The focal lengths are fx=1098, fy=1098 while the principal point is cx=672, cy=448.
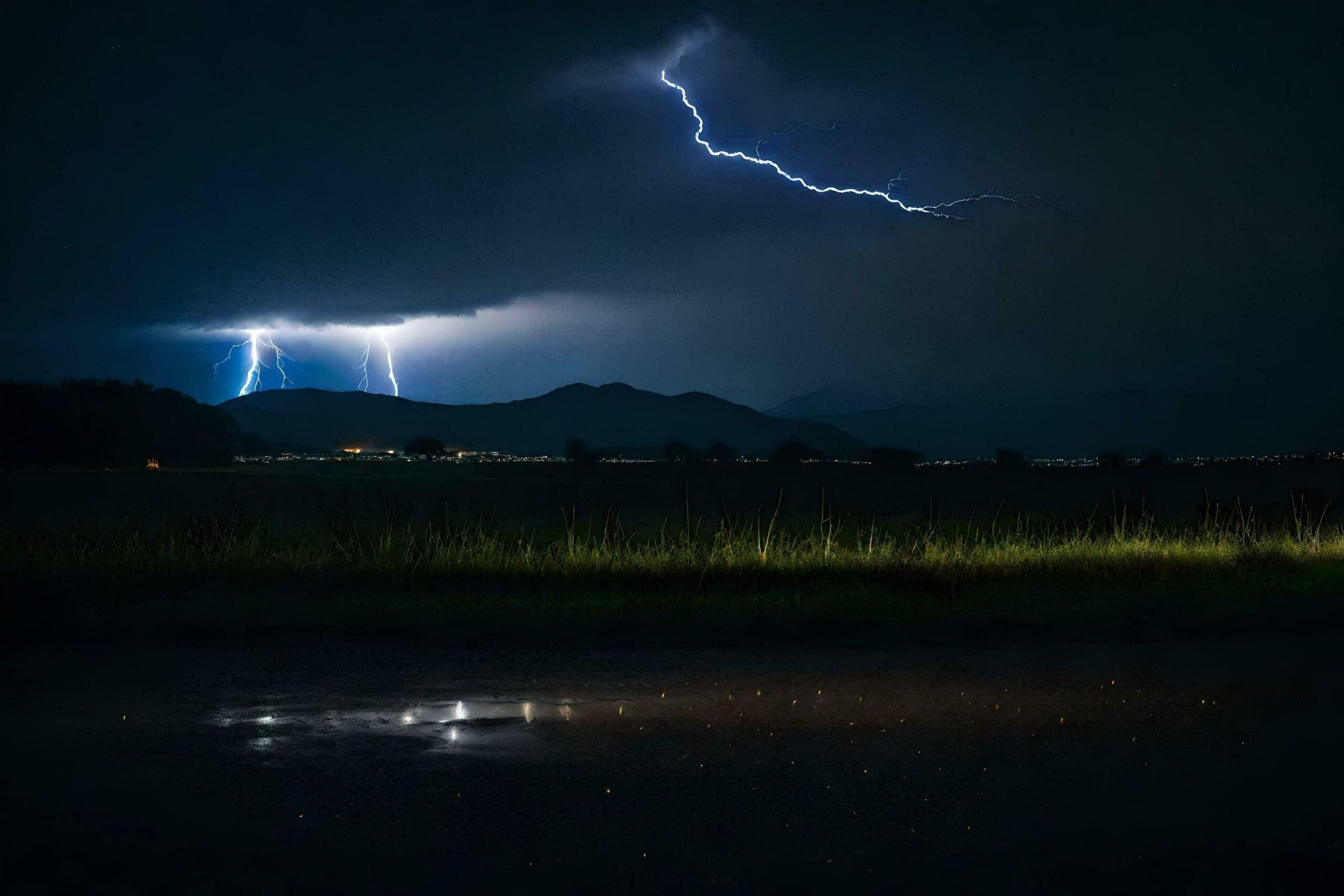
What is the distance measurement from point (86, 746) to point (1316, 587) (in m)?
15.0

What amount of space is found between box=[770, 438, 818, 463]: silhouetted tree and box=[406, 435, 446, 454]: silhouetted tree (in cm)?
4117

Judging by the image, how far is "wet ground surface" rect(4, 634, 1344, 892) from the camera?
16.2 feet

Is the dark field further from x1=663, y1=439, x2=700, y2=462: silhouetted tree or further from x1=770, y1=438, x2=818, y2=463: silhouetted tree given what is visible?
x1=663, y1=439, x2=700, y2=462: silhouetted tree

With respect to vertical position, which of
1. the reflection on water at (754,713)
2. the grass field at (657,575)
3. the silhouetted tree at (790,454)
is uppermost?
the silhouetted tree at (790,454)

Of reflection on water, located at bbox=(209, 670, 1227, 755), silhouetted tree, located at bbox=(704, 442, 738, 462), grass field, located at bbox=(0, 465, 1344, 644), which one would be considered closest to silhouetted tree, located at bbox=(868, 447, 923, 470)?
silhouetted tree, located at bbox=(704, 442, 738, 462)

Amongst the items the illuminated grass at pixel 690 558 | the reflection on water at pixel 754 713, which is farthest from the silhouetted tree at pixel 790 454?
the reflection on water at pixel 754 713

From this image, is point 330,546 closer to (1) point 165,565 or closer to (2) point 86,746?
(1) point 165,565

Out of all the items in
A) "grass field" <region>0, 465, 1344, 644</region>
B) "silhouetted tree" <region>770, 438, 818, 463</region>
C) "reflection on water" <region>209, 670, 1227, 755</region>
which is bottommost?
"reflection on water" <region>209, 670, 1227, 755</region>

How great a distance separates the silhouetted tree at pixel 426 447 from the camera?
4624 inches

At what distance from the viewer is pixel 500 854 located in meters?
5.07

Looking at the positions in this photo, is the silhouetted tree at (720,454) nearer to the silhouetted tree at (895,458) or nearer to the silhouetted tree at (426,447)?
the silhouetted tree at (895,458)

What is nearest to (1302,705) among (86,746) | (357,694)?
(357,694)

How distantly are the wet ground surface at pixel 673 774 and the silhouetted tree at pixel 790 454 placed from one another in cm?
7667

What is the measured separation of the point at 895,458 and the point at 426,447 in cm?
5683
